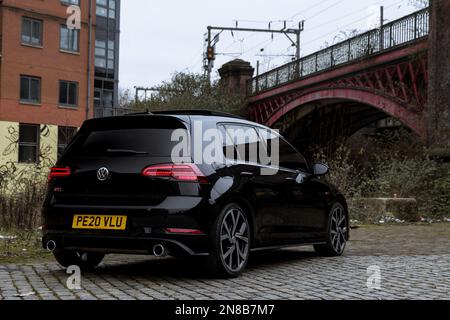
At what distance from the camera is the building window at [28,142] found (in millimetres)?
36188

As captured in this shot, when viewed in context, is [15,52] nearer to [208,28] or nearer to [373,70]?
[208,28]

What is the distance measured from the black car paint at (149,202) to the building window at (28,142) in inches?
1218

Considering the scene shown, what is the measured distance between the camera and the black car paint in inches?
230

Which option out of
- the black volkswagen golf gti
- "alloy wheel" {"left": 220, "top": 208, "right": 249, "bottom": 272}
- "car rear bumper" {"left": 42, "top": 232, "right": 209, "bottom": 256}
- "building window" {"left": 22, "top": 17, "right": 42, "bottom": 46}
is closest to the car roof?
the black volkswagen golf gti

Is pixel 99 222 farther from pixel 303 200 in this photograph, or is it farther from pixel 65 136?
pixel 65 136

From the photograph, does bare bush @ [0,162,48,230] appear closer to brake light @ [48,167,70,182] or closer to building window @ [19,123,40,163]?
brake light @ [48,167,70,182]

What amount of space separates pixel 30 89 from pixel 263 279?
3352 centimetres

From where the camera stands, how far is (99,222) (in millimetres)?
6031

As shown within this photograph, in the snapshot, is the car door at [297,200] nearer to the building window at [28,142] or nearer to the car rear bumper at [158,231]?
the car rear bumper at [158,231]

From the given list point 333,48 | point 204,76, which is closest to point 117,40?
point 204,76

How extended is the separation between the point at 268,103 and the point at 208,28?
30.9 ft

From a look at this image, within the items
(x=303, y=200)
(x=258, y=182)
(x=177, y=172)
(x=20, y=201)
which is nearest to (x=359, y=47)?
(x=20, y=201)

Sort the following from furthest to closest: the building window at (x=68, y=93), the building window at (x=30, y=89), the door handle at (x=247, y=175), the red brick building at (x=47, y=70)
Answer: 1. the building window at (x=68, y=93)
2. the building window at (x=30, y=89)
3. the red brick building at (x=47, y=70)
4. the door handle at (x=247, y=175)

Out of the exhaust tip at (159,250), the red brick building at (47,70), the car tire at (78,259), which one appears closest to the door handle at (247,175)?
the exhaust tip at (159,250)
